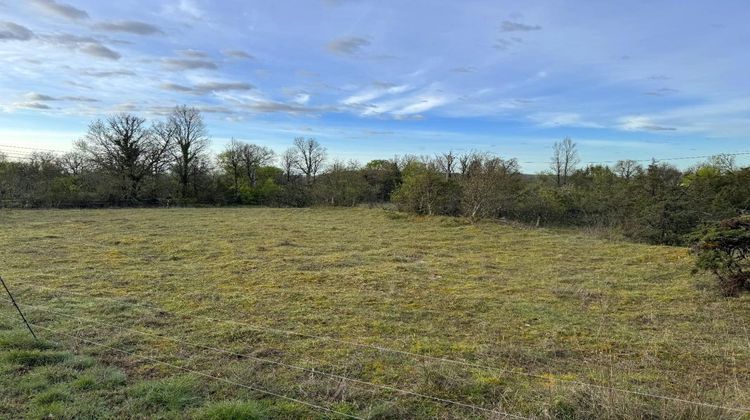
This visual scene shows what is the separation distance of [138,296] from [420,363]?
4376 mm

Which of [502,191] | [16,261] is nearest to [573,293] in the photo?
[16,261]

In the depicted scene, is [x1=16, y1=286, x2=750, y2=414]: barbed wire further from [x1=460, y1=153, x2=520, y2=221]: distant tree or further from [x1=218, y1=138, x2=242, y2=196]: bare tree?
[x1=218, y1=138, x2=242, y2=196]: bare tree

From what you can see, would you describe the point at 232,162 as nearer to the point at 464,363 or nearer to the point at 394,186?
the point at 394,186

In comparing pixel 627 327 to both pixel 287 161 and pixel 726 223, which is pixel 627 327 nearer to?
pixel 726 223

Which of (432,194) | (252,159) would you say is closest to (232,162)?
(252,159)

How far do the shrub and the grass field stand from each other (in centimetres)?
33

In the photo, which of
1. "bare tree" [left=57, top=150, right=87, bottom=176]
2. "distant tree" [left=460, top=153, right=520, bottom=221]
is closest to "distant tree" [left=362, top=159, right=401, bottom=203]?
"distant tree" [left=460, top=153, right=520, bottom=221]

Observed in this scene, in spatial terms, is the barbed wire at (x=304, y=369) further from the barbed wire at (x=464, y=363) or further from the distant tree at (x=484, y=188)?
the distant tree at (x=484, y=188)

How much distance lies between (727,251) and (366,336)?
5607 millimetres

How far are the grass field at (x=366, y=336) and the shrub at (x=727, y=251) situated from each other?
12.9 inches

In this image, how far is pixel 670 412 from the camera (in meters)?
2.73

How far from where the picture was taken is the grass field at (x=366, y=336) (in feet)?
10.3

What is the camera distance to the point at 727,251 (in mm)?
6625

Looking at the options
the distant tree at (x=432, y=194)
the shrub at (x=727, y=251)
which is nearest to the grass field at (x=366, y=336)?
the shrub at (x=727, y=251)
